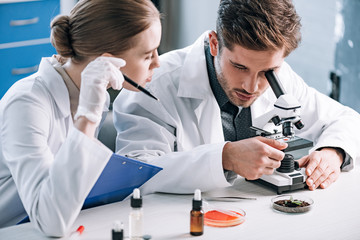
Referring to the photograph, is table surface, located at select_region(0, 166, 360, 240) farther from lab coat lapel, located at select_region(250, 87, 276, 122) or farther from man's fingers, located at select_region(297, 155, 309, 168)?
lab coat lapel, located at select_region(250, 87, 276, 122)

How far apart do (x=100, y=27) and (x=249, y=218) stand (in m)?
0.75

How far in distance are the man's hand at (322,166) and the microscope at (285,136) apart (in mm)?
30

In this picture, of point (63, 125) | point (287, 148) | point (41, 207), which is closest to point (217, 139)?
point (287, 148)

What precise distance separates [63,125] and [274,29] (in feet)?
2.74

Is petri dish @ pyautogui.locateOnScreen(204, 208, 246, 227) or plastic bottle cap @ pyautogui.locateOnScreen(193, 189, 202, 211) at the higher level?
plastic bottle cap @ pyautogui.locateOnScreen(193, 189, 202, 211)

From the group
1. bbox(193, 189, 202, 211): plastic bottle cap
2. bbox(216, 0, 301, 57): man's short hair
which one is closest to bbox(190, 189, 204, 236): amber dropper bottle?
bbox(193, 189, 202, 211): plastic bottle cap

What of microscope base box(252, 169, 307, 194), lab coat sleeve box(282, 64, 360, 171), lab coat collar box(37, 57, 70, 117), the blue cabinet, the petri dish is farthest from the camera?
the blue cabinet

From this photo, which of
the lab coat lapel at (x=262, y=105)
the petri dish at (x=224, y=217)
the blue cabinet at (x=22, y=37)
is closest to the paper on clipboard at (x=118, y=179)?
the petri dish at (x=224, y=217)

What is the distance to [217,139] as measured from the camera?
2.24m

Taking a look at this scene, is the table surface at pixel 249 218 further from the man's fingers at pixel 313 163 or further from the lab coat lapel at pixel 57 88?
the lab coat lapel at pixel 57 88

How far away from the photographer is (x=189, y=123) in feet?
7.27

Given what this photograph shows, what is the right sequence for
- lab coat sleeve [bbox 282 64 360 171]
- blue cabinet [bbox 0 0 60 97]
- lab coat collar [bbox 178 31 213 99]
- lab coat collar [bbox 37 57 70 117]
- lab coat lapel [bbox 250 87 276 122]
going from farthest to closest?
1. blue cabinet [bbox 0 0 60 97]
2. lab coat lapel [bbox 250 87 276 122]
3. lab coat collar [bbox 178 31 213 99]
4. lab coat sleeve [bbox 282 64 360 171]
5. lab coat collar [bbox 37 57 70 117]

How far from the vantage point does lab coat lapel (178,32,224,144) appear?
220 cm

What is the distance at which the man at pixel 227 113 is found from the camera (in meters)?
1.84
